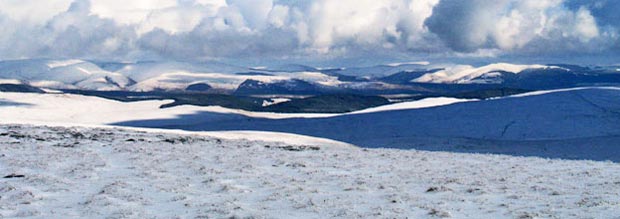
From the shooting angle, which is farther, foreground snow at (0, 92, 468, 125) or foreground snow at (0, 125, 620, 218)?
foreground snow at (0, 92, 468, 125)

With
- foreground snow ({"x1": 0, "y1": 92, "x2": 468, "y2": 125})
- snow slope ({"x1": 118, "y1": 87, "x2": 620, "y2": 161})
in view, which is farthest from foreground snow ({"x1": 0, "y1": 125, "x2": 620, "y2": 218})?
foreground snow ({"x1": 0, "y1": 92, "x2": 468, "y2": 125})

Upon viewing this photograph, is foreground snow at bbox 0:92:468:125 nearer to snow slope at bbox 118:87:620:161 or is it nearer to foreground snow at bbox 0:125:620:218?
snow slope at bbox 118:87:620:161

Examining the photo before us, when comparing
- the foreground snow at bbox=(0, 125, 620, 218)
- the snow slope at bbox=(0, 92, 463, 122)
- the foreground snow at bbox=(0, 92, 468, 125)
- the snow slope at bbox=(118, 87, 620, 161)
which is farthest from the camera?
the snow slope at bbox=(0, 92, 463, 122)

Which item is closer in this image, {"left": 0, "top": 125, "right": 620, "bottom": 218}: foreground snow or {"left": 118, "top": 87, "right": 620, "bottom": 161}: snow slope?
{"left": 0, "top": 125, "right": 620, "bottom": 218}: foreground snow

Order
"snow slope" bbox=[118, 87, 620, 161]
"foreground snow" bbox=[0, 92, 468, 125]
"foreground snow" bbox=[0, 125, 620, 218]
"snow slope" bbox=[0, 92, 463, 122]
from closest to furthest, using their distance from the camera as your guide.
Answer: "foreground snow" bbox=[0, 125, 620, 218] < "snow slope" bbox=[118, 87, 620, 161] < "foreground snow" bbox=[0, 92, 468, 125] < "snow slope" bbox=[0, 92, 463, 122]

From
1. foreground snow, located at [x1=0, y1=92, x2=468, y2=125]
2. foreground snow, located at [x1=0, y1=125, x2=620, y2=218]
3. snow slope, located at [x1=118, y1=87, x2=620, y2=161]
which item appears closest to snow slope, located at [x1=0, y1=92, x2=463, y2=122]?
foreground snow, located at [x1=0, y1=92, x2=468, y2=125]

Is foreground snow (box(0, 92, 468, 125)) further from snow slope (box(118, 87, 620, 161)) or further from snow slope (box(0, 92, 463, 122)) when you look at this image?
snow slope (box(118, 87, 620, 161))

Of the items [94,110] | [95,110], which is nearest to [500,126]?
[95,110]

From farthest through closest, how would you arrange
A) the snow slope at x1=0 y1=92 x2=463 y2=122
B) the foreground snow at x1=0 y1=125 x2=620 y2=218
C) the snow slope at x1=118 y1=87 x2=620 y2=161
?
1. the snow slope at x1=0 y1=92 x2=463 y2=122
2. the snow slope at x1=118 y1=87 x2=620 y2=161
3. the foreground snow at x1=0 y1=125 x2=620 y2=218

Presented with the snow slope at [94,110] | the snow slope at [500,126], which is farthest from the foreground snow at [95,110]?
the snow slope at [500,126]

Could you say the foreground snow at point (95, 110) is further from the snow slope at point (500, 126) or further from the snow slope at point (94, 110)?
the snow slope at point (500, 126)

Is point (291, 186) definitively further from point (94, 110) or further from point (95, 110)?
point (94, 110)

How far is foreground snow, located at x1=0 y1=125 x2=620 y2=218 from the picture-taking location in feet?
51.2

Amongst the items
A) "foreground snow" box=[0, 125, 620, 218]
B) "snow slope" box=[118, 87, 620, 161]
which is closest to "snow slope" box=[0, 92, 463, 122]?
"snow slope" box=[118, 87, 620, 161]
